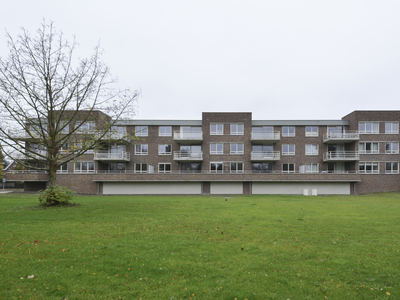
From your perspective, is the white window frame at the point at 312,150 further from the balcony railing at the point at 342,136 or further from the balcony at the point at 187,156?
the balcony at the point at 187,156

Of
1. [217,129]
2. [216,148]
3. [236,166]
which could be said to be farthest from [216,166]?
[217,129]

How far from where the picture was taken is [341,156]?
130 ft

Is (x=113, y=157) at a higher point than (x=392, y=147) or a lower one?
lower

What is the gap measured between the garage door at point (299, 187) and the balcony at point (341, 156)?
348 centimetres

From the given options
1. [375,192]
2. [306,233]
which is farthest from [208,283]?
[375,192]

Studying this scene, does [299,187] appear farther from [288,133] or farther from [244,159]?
[244,159]

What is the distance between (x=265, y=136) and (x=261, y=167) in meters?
4.64

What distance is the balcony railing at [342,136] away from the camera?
3820 centimetres

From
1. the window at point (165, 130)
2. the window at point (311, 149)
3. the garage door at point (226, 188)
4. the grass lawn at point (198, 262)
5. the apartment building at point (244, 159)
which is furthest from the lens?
the window at point (165, 130)

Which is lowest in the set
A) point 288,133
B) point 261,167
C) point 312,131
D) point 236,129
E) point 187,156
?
point 261,167

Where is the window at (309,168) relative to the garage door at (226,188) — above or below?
above

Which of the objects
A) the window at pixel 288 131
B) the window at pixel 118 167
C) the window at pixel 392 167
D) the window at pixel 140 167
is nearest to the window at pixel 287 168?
the window at pixel 288 131

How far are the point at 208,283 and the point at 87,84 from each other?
15.4 metres

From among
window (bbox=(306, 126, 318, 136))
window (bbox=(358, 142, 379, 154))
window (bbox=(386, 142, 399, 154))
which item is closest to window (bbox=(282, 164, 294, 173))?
window (bbox=(306, 126, 318, 136))
